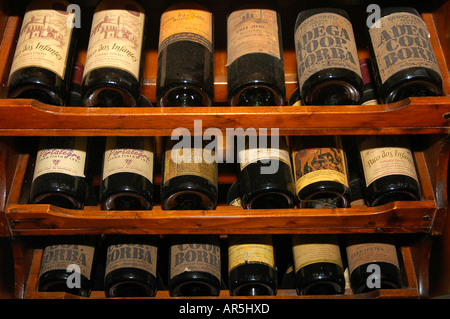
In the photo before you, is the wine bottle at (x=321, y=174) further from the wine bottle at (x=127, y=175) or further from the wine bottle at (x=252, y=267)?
the wine bottle at (x=127, y=175)

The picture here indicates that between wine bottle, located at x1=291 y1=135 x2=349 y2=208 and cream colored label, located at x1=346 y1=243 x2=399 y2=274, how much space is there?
137 millimetres

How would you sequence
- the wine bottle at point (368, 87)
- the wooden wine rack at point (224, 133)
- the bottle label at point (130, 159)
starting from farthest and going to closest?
the wine bottle at point (368, 87) < the bottle label at point (130, 159) < the wooden wine rack at point (224, 133)

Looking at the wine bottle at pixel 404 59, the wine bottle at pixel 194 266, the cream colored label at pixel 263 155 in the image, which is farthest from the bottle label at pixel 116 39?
the wine bottle at pixel 404 59

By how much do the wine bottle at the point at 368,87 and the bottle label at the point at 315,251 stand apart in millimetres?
328

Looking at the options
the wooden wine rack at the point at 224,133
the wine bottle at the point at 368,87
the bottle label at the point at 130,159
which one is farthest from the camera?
the wine bottle at the point at 368,87

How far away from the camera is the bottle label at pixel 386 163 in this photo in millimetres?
971

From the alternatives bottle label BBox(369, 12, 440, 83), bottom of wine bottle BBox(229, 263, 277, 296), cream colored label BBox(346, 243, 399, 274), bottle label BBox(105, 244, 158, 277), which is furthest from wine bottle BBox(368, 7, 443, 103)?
bottle label BBox(105, 244, 158, 277)

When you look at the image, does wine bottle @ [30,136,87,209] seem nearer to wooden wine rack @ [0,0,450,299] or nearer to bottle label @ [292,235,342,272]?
wooden wine rack @ [0,0,450,299]

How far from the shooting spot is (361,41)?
1209 millimetres

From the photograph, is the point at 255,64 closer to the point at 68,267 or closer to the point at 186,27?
the point at 186,27

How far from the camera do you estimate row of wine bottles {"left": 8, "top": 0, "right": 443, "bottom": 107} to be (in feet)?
3.02

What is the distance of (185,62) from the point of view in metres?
0.95

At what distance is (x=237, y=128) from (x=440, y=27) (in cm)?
54
